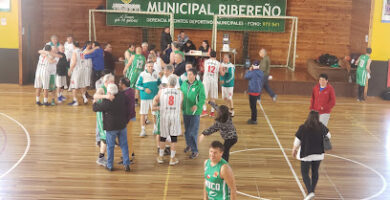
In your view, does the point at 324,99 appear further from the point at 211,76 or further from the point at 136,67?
the point at 136,67

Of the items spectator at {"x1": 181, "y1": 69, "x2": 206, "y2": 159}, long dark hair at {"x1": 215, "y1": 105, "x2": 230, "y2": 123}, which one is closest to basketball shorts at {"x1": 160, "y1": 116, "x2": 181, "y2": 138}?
spectator at {"x1": 181, "y1": 69, "x2": 206, "y2": 159}

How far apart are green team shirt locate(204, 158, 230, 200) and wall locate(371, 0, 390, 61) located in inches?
490

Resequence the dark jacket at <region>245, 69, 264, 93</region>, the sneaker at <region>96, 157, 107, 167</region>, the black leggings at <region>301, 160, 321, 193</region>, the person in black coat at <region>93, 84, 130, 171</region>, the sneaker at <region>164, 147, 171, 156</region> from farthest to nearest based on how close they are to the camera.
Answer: the dark jacket at <region>245, 69, 264, 93</region> → the sneaker at <region>164, 147, 171, 156</region> → the sneaker at <region>96, 157, 107, 167</region> → the person in black coat at <region>93, 84, 130, 171</region> → the black leggings at <region>301, 160, 321, 193</region>

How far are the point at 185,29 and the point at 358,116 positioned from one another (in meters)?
8.27

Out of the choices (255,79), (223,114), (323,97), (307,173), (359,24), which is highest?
(359,24)

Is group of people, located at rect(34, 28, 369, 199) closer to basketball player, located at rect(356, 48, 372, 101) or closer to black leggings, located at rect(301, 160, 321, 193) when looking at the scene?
black leggings, located at rect(301, 160, 321, 193)

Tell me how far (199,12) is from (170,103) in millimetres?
11025

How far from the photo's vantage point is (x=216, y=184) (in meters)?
5.90

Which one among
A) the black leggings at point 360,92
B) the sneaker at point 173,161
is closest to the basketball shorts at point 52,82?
the sneaker at point 173,161

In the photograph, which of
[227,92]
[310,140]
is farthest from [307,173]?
[227,92]

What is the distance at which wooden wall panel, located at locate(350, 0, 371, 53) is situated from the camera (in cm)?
1709

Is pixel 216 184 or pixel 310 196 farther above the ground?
pixel 216 184

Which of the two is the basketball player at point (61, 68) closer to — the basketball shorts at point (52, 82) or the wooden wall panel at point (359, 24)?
the basketball shorts at point (52, 82)

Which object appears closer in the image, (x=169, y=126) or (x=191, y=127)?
(x=169, y=126)
